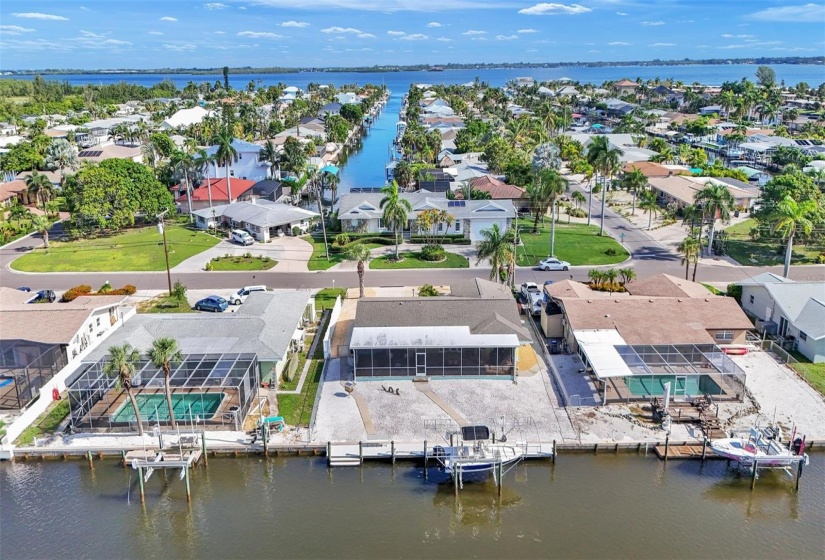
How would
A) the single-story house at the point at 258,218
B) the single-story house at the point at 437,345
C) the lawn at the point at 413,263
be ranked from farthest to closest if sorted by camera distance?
the single-story house at the point at 258,218, the lawn at the point at 413,263, the single-story house at the point at 437,345

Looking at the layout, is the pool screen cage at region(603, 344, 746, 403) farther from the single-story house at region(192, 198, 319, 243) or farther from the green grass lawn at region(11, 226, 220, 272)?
the single-story house at region(192, 198, 319, 243)

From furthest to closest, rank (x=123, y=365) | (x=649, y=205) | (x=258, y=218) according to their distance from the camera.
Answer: (x=649, y=205) → (x=258, y=218) → (x=123, y=365)

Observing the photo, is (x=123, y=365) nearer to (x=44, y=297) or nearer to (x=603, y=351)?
(x=603, y=351)

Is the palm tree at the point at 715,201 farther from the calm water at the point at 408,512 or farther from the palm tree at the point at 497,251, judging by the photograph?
the calm water at the point at 408,512

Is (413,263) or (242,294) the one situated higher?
(413,263)

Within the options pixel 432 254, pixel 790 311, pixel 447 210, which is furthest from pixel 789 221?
pixel 447 210

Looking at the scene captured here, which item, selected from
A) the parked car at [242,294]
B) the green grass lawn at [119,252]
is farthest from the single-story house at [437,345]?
the green grass lawn at [119,252]

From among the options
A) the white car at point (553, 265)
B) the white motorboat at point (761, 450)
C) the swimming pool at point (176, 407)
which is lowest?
the swimming pool at point (176, 407)
